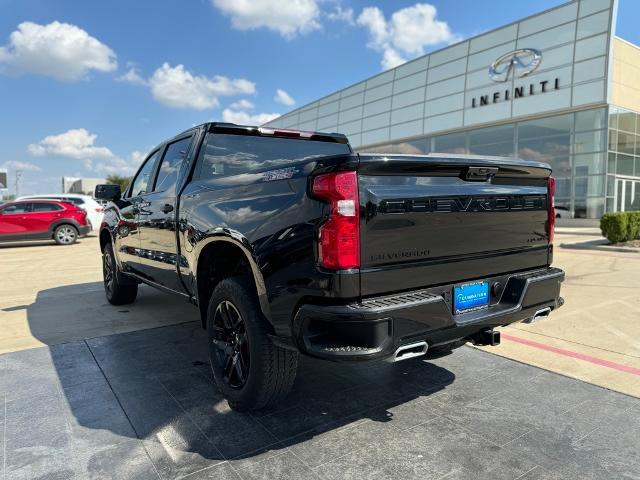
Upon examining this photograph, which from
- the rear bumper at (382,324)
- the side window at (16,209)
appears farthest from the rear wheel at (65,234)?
the rear bumper at (382,324)

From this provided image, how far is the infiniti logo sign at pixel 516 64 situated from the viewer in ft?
87.5

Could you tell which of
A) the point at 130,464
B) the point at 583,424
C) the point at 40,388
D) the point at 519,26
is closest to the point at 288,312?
the point at 130,464

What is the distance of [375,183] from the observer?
245 cm

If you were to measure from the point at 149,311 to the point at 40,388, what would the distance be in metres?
2.44

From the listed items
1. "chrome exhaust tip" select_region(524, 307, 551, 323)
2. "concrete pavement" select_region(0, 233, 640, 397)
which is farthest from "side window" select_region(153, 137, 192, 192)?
"chrome exhaust tip" select_region(524, 307, 551, 323)

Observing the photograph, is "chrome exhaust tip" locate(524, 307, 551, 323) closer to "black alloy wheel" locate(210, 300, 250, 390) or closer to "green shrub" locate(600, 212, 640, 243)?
"black alloy wheel" locate(210, 300, 250, 390)

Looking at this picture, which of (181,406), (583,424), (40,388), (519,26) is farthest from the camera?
(519,26)

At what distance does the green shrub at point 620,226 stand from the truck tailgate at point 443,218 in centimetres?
1255

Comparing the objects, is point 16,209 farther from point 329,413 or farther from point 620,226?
point 620,226

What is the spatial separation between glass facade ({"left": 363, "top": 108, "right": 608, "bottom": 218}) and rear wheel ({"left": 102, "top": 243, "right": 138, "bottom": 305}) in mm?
18683

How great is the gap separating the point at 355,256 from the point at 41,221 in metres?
15.5

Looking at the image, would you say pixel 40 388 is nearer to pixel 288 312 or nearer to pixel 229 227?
pixel 229 227

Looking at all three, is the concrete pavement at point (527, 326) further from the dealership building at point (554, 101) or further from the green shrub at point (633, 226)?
the dealership building at point (554, 101)

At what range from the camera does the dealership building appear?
24438mm
